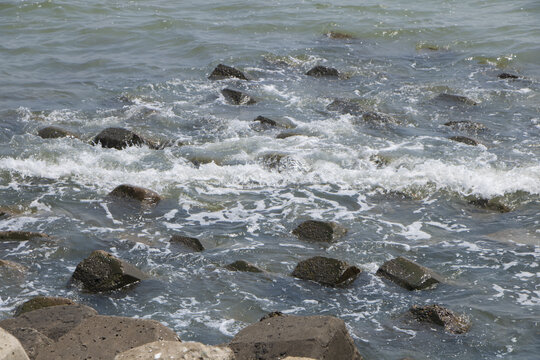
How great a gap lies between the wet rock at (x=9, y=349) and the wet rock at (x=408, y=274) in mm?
4341

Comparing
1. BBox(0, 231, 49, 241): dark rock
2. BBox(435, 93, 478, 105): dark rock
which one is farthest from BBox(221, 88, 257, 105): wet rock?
BBox(0, 231, 49, 241): dark rock

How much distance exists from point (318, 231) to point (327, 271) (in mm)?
1301

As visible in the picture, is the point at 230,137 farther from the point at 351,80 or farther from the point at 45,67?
the point at 45,67

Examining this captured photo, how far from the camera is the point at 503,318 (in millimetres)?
7809

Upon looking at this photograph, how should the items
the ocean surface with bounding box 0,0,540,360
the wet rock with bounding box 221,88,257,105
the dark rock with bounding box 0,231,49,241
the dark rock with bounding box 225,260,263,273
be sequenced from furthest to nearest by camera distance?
the wet rock with bounding box 221,88,257,105, the dark rock with bounding box 0,231,49,241, the dark rock with bounding box 225,260,263,273, the ocean surface with bounding box 0,0,540,360

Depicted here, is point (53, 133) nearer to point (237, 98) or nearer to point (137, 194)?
point (137, 194)

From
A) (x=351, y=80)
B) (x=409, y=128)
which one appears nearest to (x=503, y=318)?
(x=409, y=128)

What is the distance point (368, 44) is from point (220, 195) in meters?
9.16

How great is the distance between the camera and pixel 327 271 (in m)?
8.47

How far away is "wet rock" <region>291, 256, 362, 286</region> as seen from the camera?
843 cm

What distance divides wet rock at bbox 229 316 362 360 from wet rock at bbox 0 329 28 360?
5.32 ft

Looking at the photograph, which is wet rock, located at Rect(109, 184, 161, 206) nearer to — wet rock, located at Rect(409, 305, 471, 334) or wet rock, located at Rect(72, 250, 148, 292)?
wet rock, located at Rect(72, 250, 148, 292)

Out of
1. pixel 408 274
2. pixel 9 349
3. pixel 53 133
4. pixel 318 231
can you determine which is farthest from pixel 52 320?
pixel 53 133

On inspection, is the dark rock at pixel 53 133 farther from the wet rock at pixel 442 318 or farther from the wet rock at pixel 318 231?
the wet rock at pixel 442 318
